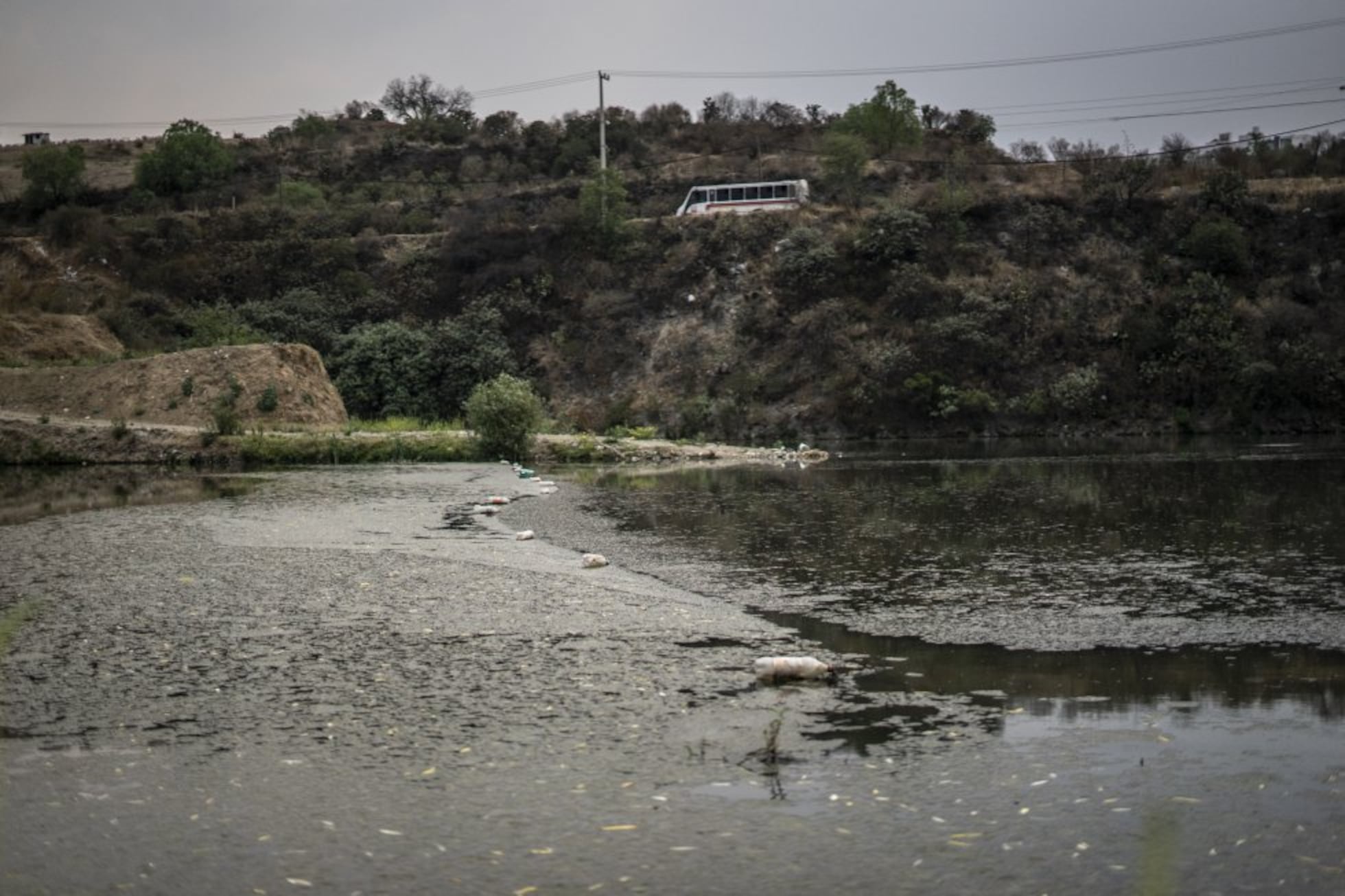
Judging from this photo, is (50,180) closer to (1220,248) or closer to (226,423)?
(226,423)

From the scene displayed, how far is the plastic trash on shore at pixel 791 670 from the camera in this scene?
9227mm

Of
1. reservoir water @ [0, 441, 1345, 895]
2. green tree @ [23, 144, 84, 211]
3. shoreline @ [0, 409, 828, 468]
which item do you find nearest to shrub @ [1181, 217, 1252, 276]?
shoreline @ [0, 409, 828, 468]

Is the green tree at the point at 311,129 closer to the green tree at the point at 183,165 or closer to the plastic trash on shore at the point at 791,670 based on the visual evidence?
the green tree at the point at 183,165

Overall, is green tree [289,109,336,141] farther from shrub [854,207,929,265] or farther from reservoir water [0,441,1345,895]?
reservoir water [0,441,1345,895]

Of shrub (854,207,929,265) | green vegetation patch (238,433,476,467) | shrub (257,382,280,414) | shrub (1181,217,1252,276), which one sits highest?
shrub (854,207,929,265)

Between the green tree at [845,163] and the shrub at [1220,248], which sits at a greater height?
the green tree at [845,163]

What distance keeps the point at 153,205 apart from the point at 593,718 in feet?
277

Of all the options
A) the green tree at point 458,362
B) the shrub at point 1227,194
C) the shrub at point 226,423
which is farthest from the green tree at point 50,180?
the shrub at point 1227,194

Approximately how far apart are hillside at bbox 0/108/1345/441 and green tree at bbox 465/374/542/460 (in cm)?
1242

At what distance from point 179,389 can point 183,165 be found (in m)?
48.8

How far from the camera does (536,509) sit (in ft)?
76.4

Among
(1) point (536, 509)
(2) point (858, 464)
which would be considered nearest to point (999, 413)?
(2) point (858, 464)

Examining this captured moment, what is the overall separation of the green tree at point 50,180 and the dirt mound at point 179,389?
42.9 meters

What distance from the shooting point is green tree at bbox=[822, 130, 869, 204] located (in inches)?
2876
